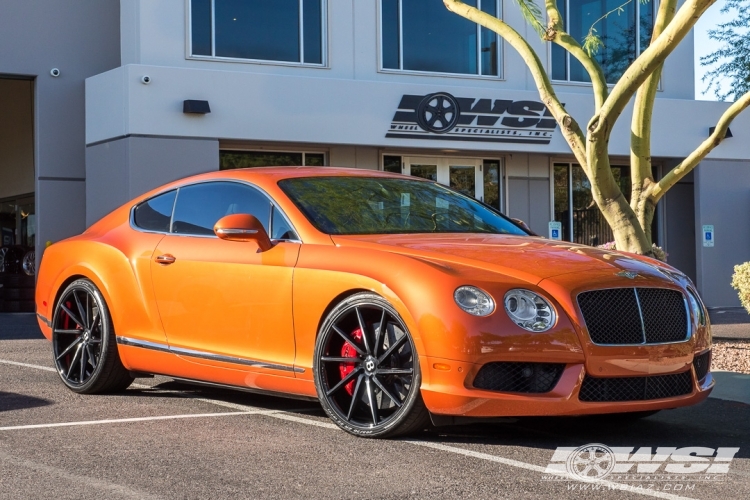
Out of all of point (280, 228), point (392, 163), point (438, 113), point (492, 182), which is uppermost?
point (438, 113)

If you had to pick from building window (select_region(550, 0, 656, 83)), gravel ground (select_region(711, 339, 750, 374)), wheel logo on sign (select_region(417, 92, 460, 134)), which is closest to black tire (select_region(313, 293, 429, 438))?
gravel ground (select_region(711, 339, 750, 374))

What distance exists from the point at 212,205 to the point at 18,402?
172 cm

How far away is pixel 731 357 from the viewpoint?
384 inches

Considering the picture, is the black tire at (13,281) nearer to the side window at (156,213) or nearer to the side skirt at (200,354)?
the side window at (156,213)

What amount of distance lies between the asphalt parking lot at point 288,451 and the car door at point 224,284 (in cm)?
40

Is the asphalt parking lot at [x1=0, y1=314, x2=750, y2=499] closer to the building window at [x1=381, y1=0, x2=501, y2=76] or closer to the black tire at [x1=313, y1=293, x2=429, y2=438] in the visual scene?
the black tire at [x1=313, y1=293, x2=429, y2=438]

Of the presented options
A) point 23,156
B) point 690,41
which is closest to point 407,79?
point 690,41

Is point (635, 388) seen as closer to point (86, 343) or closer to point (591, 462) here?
point (591, 462)

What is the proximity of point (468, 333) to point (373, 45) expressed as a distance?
1542 centimetres

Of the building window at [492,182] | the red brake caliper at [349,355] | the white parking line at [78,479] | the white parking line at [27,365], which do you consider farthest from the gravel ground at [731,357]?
the building window at [492,182]

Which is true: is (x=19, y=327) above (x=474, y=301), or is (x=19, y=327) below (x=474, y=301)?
below

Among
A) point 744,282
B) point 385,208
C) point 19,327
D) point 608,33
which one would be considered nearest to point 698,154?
point 744,282

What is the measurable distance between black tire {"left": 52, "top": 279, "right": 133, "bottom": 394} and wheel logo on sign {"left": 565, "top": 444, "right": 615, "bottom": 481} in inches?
131

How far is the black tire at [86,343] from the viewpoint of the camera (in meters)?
7.47
